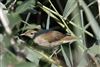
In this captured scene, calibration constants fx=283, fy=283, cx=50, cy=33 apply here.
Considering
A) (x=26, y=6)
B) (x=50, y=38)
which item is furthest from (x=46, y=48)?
(x=26, y=6)

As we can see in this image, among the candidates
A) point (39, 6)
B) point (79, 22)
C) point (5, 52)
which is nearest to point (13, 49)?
point (5, 52)

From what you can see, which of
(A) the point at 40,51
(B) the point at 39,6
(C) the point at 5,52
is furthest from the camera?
(B) the point at 39,6

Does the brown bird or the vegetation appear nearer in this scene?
the vegetation

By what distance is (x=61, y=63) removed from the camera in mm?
919

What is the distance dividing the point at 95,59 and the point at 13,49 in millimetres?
268

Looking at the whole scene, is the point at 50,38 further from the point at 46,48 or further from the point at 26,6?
the point at 26,6

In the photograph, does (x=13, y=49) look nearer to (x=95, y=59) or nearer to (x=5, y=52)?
(x=5, y=52)

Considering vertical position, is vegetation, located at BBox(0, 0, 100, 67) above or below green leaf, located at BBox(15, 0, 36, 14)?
below

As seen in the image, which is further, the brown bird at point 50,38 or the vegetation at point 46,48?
the brown bird at point 50,38

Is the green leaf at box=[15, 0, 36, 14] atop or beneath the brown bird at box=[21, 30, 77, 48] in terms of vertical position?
atop

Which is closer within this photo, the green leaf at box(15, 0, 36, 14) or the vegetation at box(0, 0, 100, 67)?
the vegetation at box(0, 0, 100, 67)

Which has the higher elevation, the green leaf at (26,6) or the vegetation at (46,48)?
the green leaf at (26,6)

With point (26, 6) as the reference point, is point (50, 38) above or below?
below

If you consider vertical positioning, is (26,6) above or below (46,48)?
above
